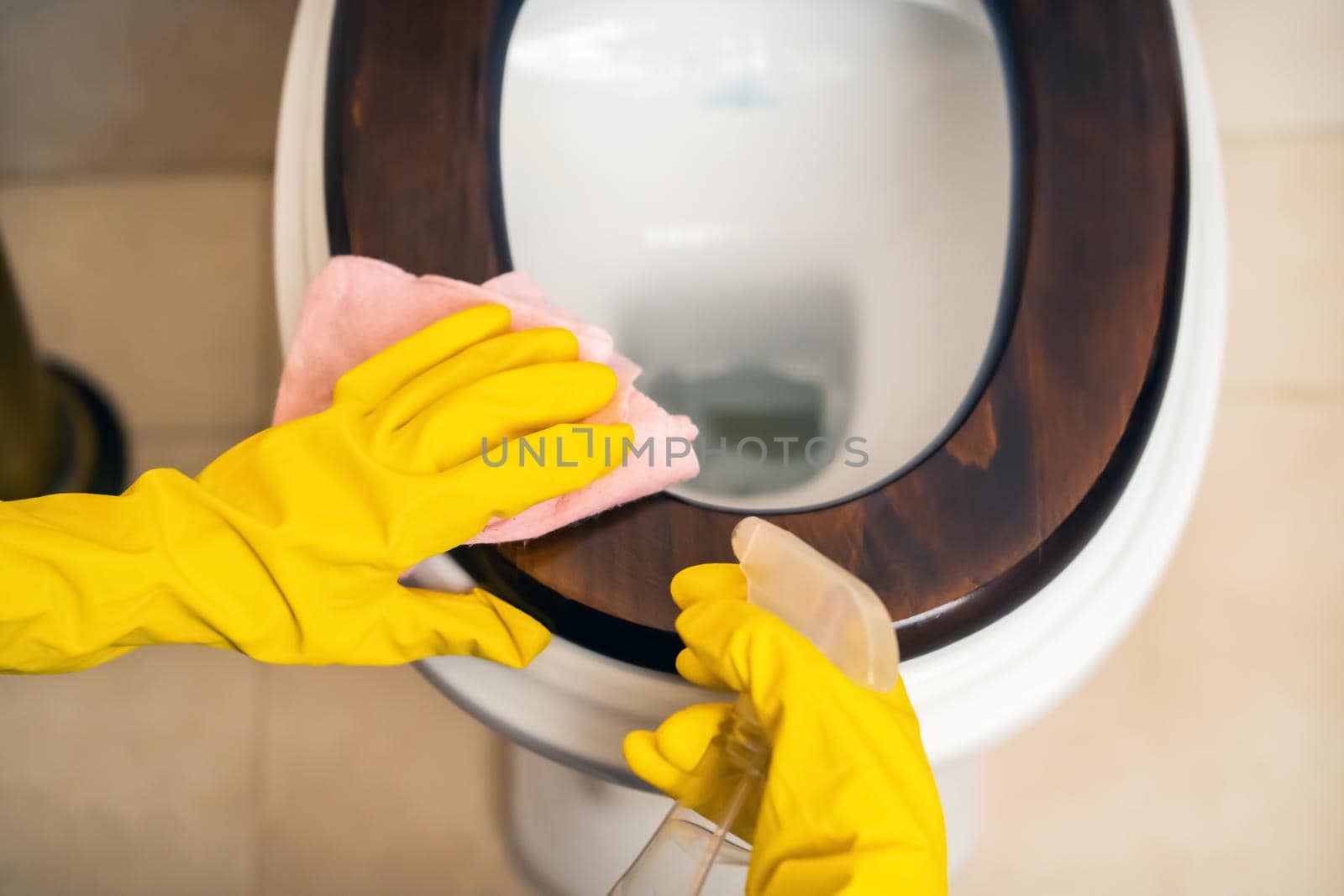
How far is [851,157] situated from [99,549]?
20.3 inches

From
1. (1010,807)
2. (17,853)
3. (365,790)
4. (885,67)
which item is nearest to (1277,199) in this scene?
(885,67)

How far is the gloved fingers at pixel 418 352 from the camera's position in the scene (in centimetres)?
45

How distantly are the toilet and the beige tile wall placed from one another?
→ 299 mm

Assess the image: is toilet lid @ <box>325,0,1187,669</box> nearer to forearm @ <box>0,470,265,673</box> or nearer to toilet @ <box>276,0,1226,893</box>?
toilet @ <box>276,0,1226,893</box>

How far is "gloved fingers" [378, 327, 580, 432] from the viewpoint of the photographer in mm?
450

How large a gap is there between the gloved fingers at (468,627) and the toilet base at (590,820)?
225 mm

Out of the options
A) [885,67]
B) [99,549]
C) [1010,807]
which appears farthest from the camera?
[1010,807]

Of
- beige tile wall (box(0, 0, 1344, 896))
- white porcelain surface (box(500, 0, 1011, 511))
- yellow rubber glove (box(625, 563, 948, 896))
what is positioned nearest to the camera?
yellow rubber glove (box(625, 563, 948, 896))

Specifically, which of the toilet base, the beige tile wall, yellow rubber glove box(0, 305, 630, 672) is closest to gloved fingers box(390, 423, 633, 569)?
yellow rubber glove box(0, 305, 630, 672)

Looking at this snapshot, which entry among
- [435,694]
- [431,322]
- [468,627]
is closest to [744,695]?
[468,627]

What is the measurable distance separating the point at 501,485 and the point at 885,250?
1.22ft

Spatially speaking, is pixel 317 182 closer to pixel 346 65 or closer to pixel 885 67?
pixel 346 65

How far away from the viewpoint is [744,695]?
41 cm

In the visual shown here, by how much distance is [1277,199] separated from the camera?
958 millimetres
